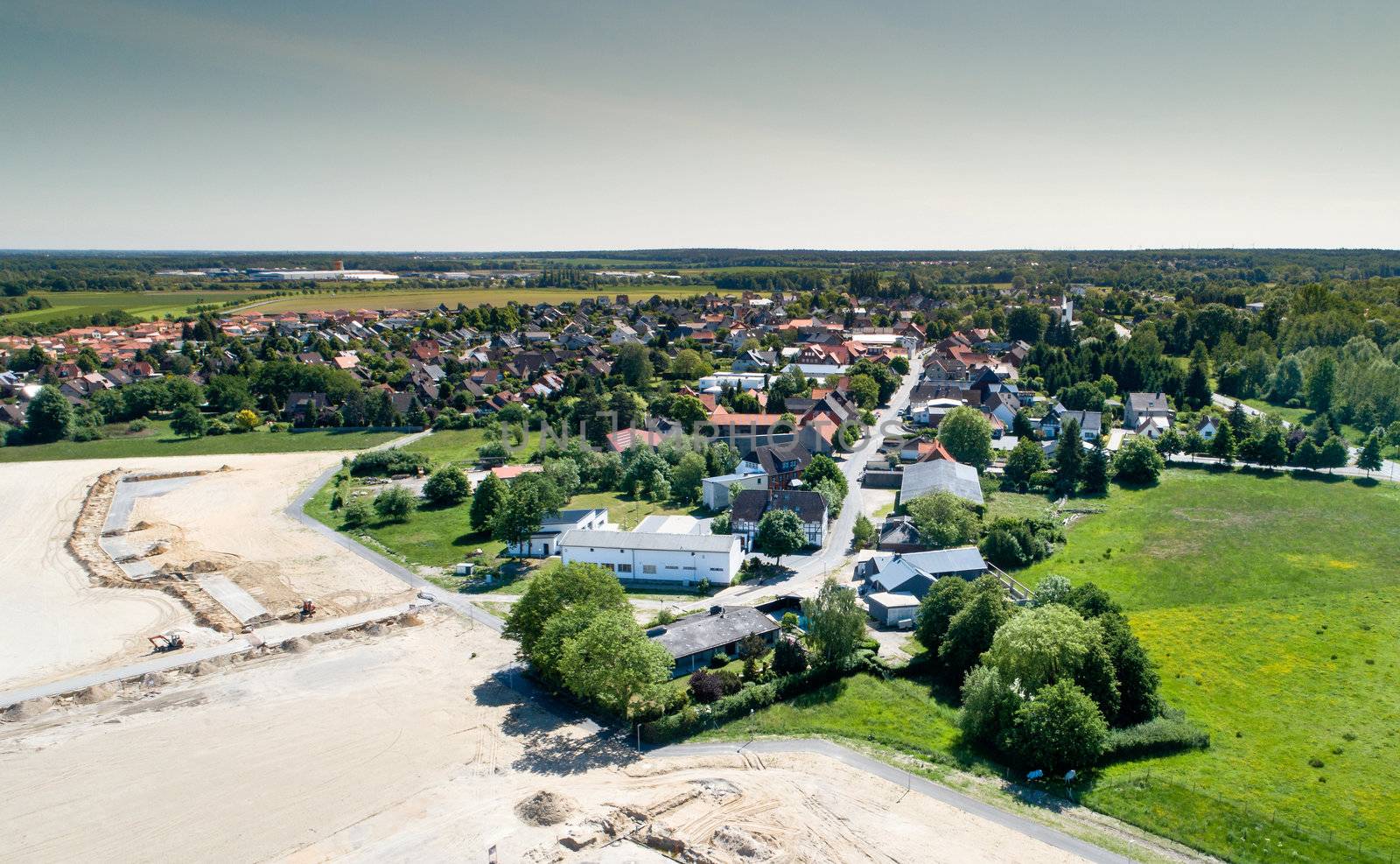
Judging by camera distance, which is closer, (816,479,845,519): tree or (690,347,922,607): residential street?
(690,347,922,607): residential street

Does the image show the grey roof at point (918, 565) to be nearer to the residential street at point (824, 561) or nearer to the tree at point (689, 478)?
the residential street at point (824, 561)

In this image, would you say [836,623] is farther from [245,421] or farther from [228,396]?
[228,396]

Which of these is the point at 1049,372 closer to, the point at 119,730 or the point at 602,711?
the point at 602,711

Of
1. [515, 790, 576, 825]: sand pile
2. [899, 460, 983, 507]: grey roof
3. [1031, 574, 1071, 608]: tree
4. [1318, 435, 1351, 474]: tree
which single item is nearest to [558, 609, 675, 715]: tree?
[515, 790, 576, 825]: sand pile

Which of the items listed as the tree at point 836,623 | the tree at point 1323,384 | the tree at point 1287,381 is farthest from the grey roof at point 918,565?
the tree at point 1287,381

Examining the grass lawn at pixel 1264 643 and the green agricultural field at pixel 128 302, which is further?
the green agricultural field at pixel 128 302

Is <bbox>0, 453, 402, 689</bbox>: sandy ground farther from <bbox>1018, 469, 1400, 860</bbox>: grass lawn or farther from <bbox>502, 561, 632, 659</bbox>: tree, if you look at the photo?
<bbox>1018, 469, 1400, 860</bbox>: grass lawn
